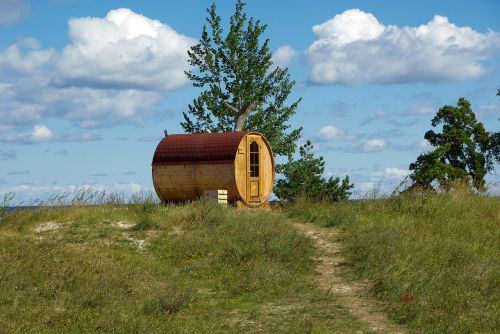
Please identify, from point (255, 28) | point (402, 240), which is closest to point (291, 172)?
point (255, 28)

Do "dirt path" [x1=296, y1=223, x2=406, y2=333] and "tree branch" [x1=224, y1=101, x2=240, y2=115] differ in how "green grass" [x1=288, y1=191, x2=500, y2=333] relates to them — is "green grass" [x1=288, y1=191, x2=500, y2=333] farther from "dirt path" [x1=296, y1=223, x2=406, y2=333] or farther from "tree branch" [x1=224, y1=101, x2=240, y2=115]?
"tree branch" [x1=224, y1=101, x2=240, y2=115]

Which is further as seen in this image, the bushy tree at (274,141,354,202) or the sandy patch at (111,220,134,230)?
the bushy tree at (274,141,354,202)

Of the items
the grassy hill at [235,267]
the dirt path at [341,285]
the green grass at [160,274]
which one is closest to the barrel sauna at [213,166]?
the grassy hill at [235,267]

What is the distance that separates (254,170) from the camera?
2689cm

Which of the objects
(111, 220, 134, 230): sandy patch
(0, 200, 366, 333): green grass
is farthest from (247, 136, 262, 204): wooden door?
(111, 220, 134, 230): sandy patch

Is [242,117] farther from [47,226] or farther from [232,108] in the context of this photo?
[47,226]

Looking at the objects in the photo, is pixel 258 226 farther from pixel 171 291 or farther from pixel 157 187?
pixel 157 187

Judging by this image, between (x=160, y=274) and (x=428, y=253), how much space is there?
6.28 m

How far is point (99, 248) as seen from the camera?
17.6 m

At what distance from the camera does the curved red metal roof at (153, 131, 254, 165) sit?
25.1 m

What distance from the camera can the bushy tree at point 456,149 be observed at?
36875 millimetres

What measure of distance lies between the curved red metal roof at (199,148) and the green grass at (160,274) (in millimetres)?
4131

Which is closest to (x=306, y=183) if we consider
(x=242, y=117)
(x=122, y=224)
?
(x=242, y=117)

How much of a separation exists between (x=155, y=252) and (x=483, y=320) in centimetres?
794
